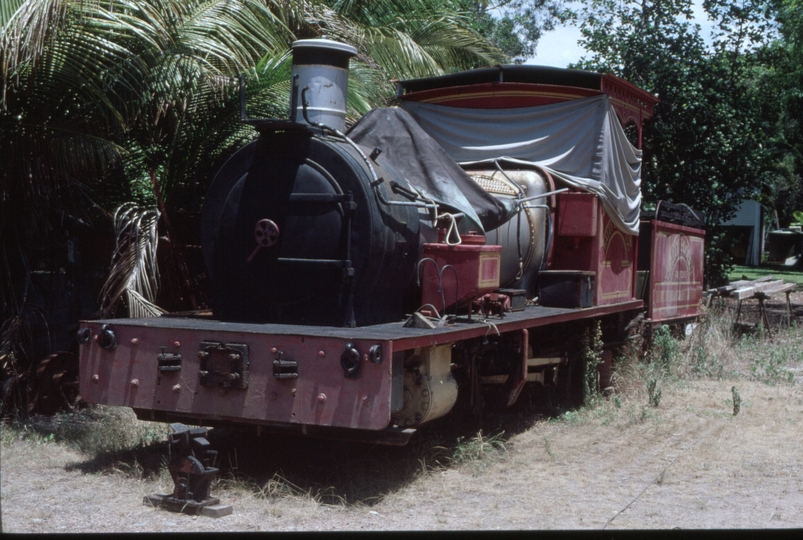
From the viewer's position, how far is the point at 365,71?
33.9 ft

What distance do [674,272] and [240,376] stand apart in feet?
22.3

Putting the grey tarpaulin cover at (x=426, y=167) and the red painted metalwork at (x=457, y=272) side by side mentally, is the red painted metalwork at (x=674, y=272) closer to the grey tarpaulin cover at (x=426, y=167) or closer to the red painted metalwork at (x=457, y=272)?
the grey tarpaulin cover at (x=426, y=167)

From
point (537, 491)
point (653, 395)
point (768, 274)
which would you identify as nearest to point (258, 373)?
point (537, 491)

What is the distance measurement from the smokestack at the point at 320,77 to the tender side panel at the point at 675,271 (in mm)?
4766

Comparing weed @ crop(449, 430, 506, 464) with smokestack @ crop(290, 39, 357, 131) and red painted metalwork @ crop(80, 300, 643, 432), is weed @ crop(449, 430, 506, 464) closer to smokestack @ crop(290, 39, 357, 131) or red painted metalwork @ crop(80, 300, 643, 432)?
red painted metalwork @ crop(80, 300, 643, 432)

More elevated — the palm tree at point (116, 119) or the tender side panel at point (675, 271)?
the palm tree at point (116, 119)

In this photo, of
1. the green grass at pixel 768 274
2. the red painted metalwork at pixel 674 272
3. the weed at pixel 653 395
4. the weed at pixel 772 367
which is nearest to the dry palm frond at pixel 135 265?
the weed at pixel 653 395

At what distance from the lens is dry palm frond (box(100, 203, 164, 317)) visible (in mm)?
7227

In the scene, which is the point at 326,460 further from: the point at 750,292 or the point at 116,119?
the point at 750,292

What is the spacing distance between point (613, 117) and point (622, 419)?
274 cm

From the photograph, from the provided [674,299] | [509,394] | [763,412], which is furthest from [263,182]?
[674,299]

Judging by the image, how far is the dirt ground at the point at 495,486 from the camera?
5.04 m

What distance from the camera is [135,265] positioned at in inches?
293

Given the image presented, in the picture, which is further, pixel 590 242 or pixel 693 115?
pixel 693 115
